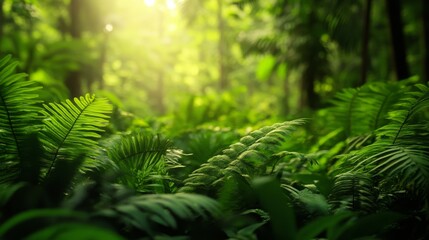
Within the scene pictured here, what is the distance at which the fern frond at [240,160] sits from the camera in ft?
5.40

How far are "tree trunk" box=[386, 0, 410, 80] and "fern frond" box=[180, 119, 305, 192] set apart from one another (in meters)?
2.50

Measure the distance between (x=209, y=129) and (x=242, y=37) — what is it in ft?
12.7

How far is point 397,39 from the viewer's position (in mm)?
3838

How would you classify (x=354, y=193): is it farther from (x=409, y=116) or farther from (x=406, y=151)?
(x=409, y=116)

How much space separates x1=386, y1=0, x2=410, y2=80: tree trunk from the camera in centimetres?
382

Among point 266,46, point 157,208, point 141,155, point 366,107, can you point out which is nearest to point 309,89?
point 266,46

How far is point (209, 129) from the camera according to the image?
10.8ft

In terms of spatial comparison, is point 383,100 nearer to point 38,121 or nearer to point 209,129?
point 209,129

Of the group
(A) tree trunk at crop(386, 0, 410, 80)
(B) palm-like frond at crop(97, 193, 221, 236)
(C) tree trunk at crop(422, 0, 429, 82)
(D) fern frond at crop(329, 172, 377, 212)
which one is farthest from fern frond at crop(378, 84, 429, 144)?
(C) tree trunk at crop(422, 0, 429, 82)

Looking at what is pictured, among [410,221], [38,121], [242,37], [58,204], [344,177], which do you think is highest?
[242,37]

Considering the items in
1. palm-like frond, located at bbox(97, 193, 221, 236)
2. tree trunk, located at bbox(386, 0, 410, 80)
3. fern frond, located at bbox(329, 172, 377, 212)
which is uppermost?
tree trunk, located at bbox(386, 0, 410, 80)

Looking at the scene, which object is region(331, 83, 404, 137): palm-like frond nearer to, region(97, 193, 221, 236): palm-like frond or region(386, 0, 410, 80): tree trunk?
region(386, 0, 410, 80): tree trunk

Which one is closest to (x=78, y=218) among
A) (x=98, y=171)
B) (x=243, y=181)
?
(x=98, y=171)

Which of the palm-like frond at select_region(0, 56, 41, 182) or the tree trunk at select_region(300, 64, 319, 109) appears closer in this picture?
the palm-like frond at select_region(0, 56, 41, 182)
